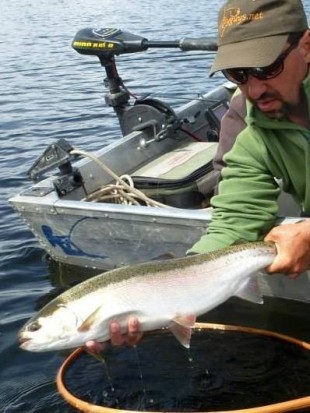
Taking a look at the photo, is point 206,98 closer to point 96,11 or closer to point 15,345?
point 15,345

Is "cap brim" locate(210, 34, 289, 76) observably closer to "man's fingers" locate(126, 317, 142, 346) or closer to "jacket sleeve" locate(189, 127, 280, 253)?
"jacket sleeve" locate(189, 127, 280, 253)

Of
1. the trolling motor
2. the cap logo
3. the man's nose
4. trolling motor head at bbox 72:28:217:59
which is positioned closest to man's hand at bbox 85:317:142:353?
the man's nose

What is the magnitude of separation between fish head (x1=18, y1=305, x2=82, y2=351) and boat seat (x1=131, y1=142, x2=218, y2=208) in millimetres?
2498

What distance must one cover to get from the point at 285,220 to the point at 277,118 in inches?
27.0

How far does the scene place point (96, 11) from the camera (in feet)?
109

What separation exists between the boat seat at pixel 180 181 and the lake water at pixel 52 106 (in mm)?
933

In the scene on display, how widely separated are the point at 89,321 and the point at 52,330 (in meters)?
0.17

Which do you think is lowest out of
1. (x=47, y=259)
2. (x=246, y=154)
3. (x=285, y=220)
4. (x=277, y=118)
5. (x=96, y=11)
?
(x=96, y=11)

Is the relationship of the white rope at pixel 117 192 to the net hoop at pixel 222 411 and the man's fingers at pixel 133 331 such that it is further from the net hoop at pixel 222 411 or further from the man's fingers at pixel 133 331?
the man's fingers at pixel 133 331

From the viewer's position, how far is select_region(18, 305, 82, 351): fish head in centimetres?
314

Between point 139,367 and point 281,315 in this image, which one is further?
point 281,315

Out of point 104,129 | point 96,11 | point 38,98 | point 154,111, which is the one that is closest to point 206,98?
point 154,111

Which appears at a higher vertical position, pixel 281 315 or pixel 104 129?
pixel 281 315

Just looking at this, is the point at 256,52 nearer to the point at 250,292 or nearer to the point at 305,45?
the point at 305,45
